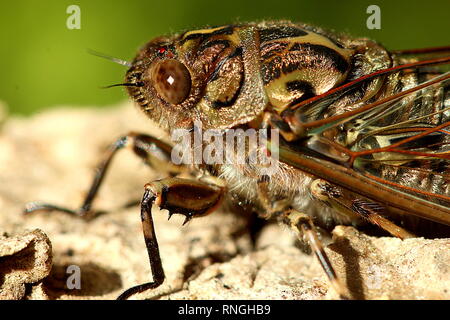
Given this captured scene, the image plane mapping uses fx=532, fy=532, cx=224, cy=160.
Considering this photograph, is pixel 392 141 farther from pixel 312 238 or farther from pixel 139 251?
pixel 139 251

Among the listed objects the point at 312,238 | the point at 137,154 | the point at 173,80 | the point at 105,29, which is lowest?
the point at 312,238

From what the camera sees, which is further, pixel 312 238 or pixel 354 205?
pixel 354 205

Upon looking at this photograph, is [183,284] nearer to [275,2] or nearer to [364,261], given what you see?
[364,261]

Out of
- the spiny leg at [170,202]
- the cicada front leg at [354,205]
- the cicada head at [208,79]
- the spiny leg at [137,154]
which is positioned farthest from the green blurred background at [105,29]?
the cicada front leg at [354,205]

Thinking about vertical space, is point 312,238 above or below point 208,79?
below

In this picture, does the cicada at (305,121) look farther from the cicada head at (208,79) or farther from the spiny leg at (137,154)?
the spiny leg at (137,154)

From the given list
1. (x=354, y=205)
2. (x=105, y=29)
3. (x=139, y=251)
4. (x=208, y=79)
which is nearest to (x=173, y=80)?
(x=208, y=79)
